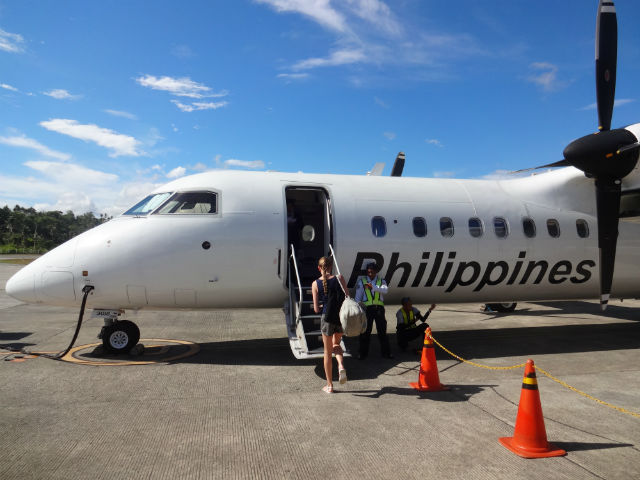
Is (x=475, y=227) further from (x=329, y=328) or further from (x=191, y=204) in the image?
(x=191, y=204)

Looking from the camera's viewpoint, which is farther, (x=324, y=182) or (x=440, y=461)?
(x=324, y=182)

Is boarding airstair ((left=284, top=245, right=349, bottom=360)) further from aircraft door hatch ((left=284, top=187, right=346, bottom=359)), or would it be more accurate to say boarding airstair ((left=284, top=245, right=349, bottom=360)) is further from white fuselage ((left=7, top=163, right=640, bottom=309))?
white fuselage ((left=7, top=163, right=640, bottom=309))

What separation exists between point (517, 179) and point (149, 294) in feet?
30.6

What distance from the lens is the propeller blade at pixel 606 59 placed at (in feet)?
30.6

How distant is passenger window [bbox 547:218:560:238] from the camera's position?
10456 millimetres

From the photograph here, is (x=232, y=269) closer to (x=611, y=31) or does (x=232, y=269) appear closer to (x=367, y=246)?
(x=367, y=246)

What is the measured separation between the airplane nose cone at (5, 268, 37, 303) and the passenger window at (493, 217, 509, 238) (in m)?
9.77

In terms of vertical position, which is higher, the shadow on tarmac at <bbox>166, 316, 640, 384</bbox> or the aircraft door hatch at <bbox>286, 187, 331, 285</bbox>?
the aircraft door hatch at <bbox>286, 187, 331, 285</bbox>

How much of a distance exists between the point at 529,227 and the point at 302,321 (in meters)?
6.03

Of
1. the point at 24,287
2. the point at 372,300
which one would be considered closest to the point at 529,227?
the point at 372,300

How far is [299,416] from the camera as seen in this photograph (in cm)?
574

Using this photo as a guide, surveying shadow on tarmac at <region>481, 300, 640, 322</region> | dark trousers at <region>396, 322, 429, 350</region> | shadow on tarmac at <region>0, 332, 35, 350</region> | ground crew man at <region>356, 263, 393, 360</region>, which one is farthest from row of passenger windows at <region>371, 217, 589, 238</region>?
shadow on tarmac at <region>0, 332, 35, 350</region>

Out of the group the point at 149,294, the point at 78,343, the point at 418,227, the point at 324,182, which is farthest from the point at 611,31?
the point at 78,343

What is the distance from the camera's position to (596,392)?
679 cm
